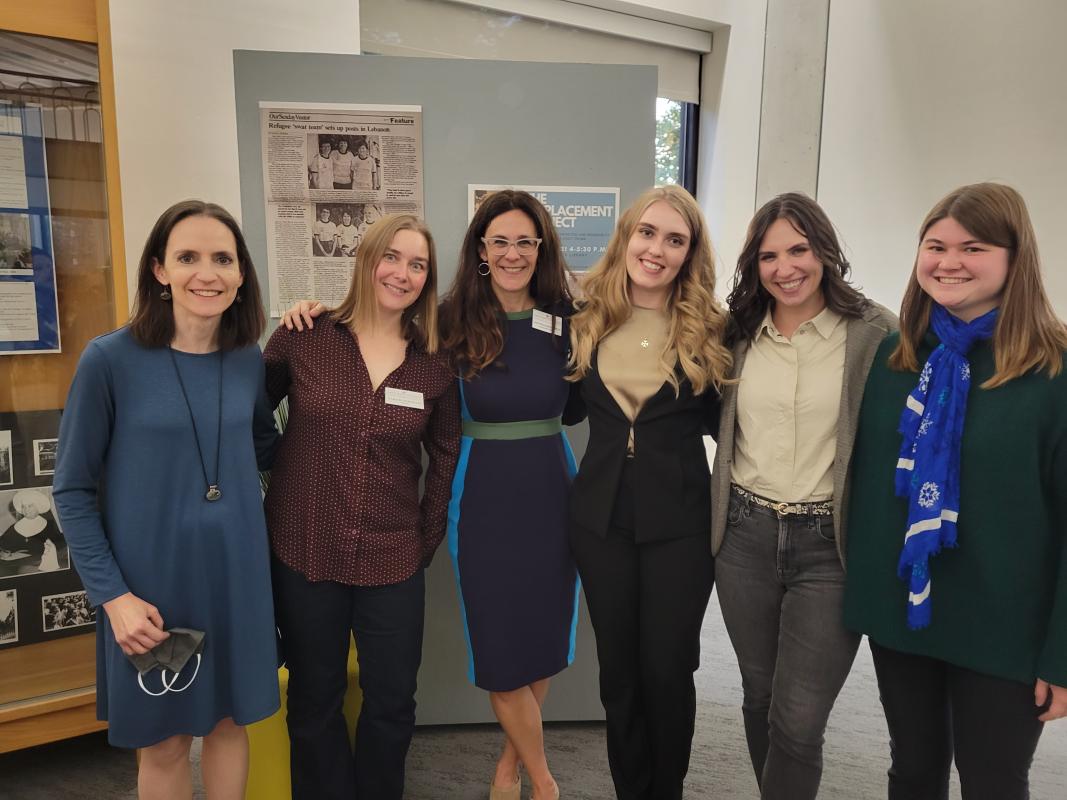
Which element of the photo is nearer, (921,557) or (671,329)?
(921,557)

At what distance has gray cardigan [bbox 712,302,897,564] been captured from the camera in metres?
1.68

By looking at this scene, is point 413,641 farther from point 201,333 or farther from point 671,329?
point 671,329

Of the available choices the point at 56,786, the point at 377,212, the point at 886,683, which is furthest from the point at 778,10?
the point at 56,786

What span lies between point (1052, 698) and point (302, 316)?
73.9 inches

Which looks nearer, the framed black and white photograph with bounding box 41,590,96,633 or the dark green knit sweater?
the dark green knit sweater

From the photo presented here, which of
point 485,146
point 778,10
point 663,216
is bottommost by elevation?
point 663,216

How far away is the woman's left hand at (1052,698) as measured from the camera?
1418 millimetres

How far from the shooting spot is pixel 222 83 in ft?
9.41

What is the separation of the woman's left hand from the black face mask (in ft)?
5.69

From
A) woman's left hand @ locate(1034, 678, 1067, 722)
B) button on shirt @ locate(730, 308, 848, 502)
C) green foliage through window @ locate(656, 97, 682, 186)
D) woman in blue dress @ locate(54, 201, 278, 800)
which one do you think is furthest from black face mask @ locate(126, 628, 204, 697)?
green foliage through window @ locate(656, 97, 682, 186)

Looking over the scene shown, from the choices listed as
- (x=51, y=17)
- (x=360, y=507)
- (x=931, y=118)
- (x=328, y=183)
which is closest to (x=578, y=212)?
(x=328, y=183)

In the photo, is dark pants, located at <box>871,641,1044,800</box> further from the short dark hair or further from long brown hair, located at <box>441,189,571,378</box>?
the short dark hair

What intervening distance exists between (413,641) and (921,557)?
126cm

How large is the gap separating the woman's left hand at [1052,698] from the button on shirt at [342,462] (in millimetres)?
1413
